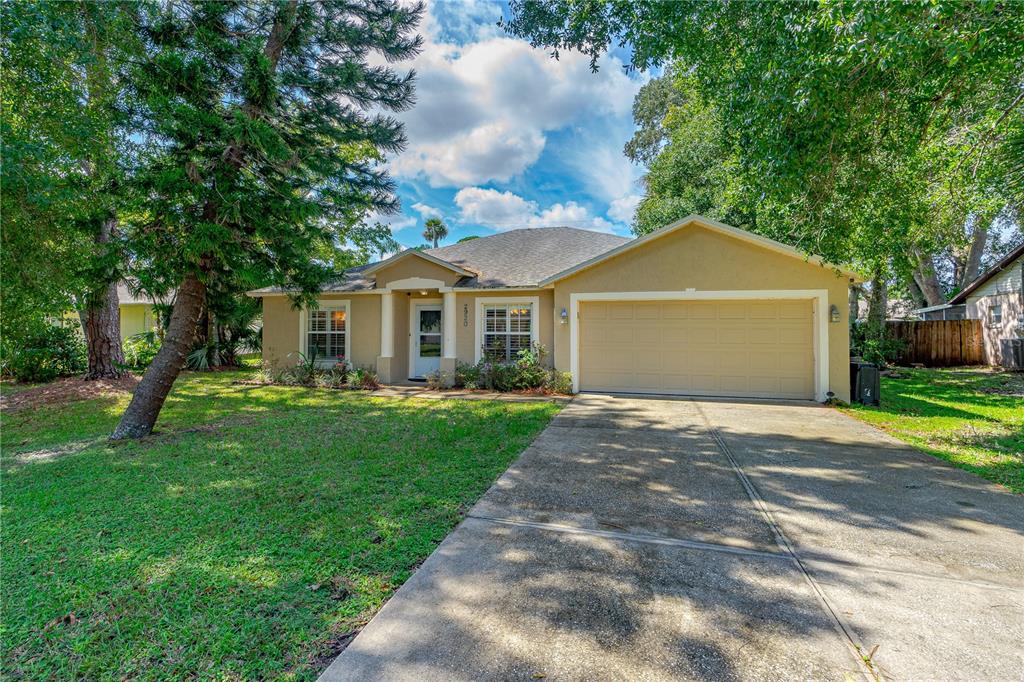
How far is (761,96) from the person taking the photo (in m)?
5.92

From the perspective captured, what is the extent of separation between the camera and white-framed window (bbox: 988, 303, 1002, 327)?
16761 mm

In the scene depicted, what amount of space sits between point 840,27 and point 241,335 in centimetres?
1999

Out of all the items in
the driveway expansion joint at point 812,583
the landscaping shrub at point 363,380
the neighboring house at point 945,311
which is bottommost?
the driveway expansion joint at point 812,583

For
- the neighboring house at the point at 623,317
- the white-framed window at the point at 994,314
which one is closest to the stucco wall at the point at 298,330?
the neighboring house at the point at 623,317

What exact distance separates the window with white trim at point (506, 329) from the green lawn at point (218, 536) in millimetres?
4712

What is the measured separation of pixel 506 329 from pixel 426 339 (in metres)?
2.77

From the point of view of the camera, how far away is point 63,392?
10375mm

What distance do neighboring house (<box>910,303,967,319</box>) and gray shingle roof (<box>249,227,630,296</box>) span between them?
18720mm

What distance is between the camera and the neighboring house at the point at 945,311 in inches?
827

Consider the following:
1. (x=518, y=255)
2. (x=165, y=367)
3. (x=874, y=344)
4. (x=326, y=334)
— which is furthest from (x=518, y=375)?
(x=874, y=344)

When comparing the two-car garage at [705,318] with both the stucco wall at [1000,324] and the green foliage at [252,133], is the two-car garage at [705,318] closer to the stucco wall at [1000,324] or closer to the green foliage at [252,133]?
the green foliage at [252,133]

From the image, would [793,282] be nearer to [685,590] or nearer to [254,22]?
[685,590]

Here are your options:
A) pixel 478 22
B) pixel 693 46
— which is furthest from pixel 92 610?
pixel 478 22

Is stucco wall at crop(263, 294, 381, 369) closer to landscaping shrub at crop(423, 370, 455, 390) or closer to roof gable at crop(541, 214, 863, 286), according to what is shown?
landscaping shrub at crop(423, 370, 455, 390)
